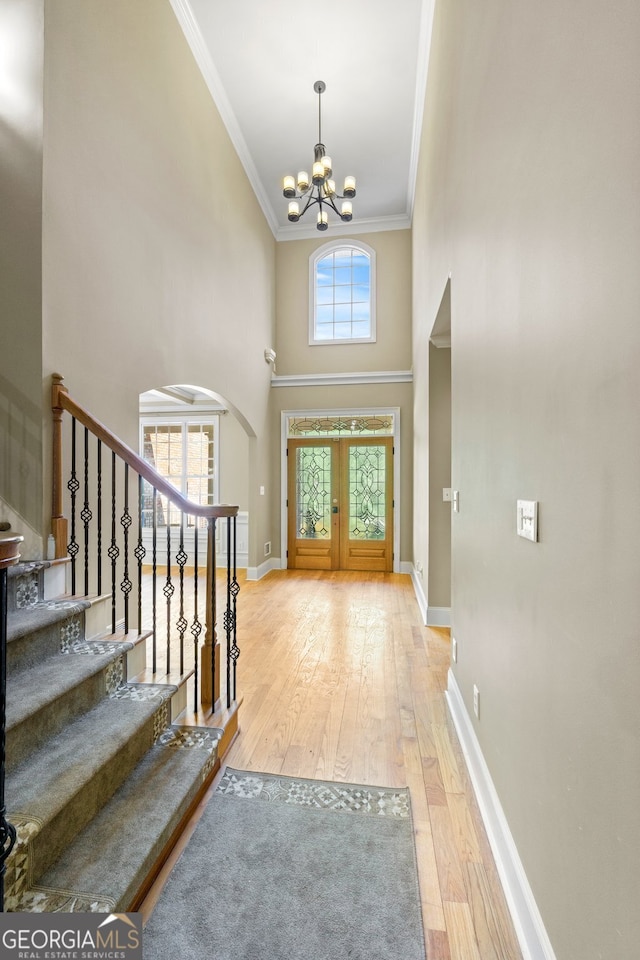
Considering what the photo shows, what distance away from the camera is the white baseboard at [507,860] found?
4.06 ft

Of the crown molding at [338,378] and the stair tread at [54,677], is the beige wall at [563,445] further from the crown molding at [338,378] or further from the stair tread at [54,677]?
the crown molding at [338,378]

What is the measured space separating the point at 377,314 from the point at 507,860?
6776 millimetres

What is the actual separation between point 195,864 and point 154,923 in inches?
8.8

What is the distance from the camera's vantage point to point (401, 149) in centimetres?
558

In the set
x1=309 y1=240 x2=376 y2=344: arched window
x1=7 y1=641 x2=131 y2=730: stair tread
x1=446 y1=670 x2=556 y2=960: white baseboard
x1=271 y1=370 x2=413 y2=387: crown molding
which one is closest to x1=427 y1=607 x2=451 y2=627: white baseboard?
x1=446 y1=670 x2=556 y2=960: white baseboard

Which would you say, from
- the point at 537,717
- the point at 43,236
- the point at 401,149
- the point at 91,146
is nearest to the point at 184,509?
the point at 43,236

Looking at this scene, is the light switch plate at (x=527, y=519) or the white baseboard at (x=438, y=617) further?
the white baseboard at (x=438, y=617)

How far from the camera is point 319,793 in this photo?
197 cm

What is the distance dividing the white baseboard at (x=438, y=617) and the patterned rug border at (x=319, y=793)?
2.31 meters

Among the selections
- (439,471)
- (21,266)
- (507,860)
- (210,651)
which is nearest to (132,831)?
(210,651)

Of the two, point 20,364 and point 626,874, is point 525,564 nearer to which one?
point 626,874

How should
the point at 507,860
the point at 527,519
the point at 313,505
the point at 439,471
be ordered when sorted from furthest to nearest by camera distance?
the point at 313,505 → the point at 439,471 → the point at 507,860 → the point at 527,519

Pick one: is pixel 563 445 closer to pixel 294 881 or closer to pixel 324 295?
pixel 294 881

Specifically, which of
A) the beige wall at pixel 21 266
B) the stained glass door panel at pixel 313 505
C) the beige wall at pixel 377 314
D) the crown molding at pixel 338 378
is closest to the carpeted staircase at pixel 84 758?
the beige wall at pixel 21 266
